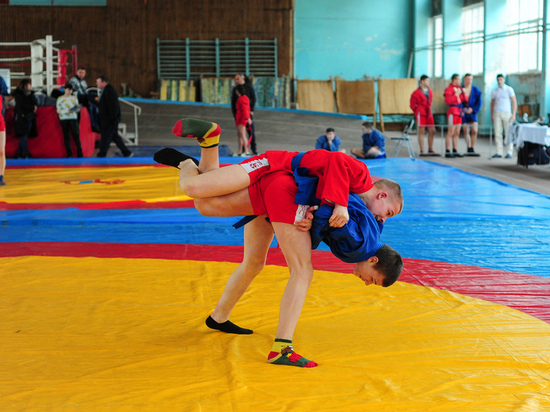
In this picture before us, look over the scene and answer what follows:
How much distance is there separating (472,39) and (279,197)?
1635cm

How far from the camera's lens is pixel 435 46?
59.9 ft

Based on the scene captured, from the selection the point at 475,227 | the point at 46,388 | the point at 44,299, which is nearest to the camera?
the point at 46,388

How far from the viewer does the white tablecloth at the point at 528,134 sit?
8.11 m

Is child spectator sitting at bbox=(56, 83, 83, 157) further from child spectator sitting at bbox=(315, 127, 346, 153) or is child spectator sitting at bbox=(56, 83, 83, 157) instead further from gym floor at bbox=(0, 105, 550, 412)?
gym floor at bbox=(0, 105, 550, 412)

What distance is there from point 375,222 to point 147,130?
13049 mm

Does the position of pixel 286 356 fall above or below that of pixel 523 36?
below

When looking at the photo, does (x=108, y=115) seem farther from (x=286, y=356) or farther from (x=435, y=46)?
(x=435, y=46)

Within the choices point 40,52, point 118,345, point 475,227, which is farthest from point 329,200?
point 40,52

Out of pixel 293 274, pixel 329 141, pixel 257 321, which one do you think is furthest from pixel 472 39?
pixel 293 274

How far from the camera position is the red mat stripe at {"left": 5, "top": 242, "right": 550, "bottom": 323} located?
2.93 meters

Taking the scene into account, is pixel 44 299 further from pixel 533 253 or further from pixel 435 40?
pixel 435 40

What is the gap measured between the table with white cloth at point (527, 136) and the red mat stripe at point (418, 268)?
213 inches

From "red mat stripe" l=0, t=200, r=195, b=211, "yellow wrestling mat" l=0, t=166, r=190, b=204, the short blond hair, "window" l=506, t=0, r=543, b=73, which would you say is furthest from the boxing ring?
"window" l=506, t=0, r=543, b=73

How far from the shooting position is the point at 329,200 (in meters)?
2.14
